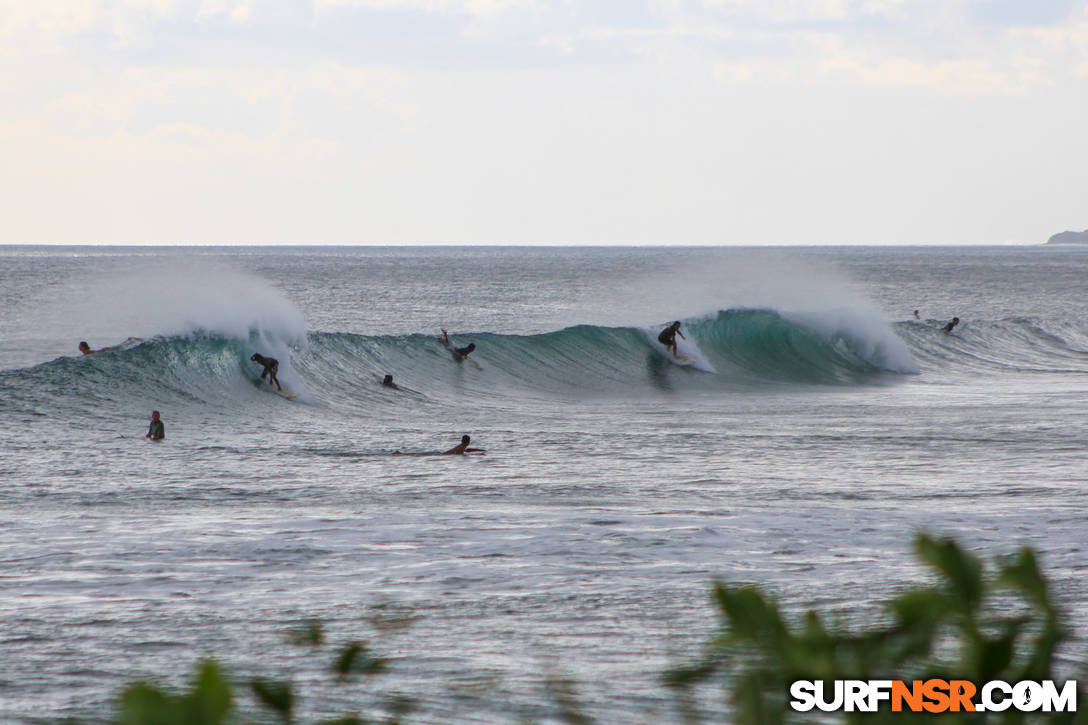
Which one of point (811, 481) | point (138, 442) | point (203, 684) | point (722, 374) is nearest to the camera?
point (203, 684)

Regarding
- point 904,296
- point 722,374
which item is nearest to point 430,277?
point 904,296

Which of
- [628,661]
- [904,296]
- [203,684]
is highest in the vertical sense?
[904,296]

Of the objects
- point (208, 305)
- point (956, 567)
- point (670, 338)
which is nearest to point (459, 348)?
point (670, 338)

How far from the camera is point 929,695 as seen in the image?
4.49 ft

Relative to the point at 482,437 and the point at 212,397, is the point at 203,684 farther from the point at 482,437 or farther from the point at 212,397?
the point at 212,397

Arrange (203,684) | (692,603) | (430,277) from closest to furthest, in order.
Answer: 1. (203,684)
2. (692,603)
3. (430,277)

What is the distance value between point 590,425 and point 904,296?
60.5m

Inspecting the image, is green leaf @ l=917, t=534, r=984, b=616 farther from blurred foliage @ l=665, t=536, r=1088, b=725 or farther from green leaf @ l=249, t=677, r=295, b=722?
green leaf @ l=249, t=677, r=295, b=722

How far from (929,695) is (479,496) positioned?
31.8ft

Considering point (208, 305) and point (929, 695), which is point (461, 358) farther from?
point (929, 695)

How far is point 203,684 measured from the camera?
0.96 metres

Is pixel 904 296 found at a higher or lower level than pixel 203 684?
higher

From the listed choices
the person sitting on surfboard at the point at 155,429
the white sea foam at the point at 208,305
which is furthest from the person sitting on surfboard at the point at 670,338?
the person sitting on surfboard at the point at 155,429

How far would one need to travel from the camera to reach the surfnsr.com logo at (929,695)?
4.08ft
